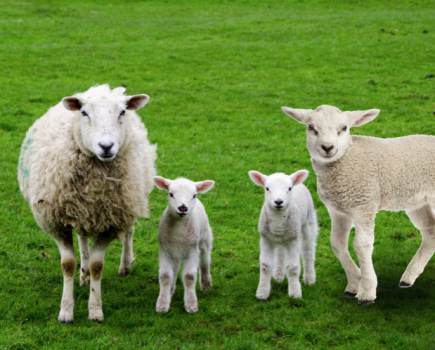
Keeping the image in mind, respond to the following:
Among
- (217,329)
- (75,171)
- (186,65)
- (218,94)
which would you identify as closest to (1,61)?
(186,65)

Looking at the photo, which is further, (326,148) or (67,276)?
(67,276)

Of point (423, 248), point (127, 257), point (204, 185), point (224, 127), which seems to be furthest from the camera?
point (224, 127)

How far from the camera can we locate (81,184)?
5.34 meters

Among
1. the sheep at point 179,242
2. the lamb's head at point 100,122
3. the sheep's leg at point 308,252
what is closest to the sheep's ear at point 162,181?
the sheep at point 179,242

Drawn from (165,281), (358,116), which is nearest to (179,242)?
(165,281)

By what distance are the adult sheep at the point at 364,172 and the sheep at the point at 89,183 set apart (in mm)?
1784

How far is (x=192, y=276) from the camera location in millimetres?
5555

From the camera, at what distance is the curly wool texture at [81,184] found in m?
5.32

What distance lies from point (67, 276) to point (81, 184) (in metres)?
0.99

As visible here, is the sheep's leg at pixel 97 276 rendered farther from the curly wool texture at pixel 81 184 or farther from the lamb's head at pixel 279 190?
the lamb's head at pixel 279 190

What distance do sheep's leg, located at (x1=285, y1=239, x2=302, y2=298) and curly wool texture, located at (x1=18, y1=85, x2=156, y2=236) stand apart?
167 centimetres

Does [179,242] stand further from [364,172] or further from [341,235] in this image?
[364,172]

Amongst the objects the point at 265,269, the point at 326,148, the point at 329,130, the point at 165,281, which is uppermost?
the point at 329,130

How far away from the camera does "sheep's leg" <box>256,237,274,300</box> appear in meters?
5.75
